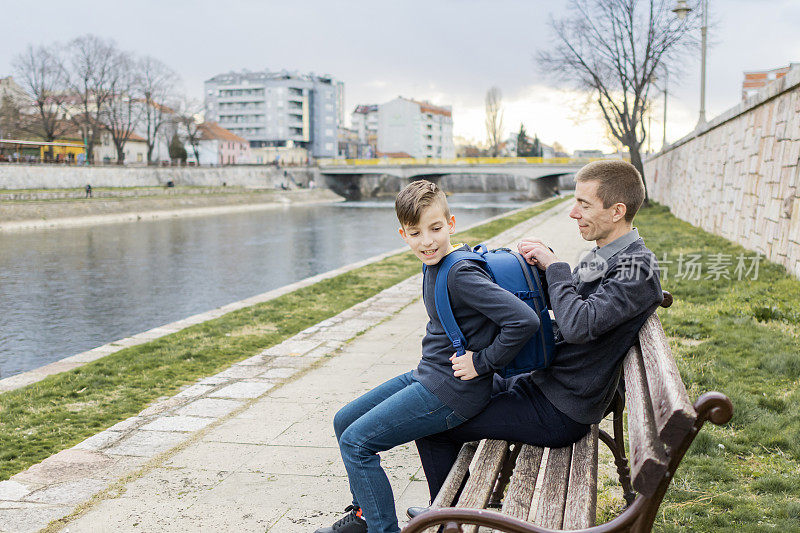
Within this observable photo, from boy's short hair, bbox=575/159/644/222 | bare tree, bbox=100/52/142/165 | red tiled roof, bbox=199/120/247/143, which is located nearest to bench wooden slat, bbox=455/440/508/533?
boy's short hair, bbox=575/159/644/222

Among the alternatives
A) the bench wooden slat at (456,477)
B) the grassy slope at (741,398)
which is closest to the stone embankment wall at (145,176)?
the grassy slope at (741,398)

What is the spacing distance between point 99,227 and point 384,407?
3772 cm

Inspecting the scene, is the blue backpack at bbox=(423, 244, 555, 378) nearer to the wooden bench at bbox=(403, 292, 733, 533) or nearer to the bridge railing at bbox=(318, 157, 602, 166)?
the wooden bench at bbox=(403, 292, 733, 533)

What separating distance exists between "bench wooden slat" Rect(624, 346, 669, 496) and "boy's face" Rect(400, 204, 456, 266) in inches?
31.4

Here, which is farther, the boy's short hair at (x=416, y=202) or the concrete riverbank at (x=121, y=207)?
the concrete riverbank at (x=121, y=207)

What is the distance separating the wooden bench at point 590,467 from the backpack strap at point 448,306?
426 millimetres

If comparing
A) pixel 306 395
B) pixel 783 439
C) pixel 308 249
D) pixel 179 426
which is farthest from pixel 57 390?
pixel 308 249

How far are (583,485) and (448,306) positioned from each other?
0.76m

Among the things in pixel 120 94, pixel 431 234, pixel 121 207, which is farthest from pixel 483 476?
pixel 120 94

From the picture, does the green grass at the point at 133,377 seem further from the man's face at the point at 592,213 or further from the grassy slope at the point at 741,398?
the grassy slope at the point at 741,398

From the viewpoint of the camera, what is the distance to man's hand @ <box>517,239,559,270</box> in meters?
2.66

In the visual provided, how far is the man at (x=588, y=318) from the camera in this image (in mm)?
2426

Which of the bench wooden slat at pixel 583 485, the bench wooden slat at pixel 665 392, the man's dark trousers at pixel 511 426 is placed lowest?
the bench wooden slat at pixel 583 485

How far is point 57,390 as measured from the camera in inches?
244
